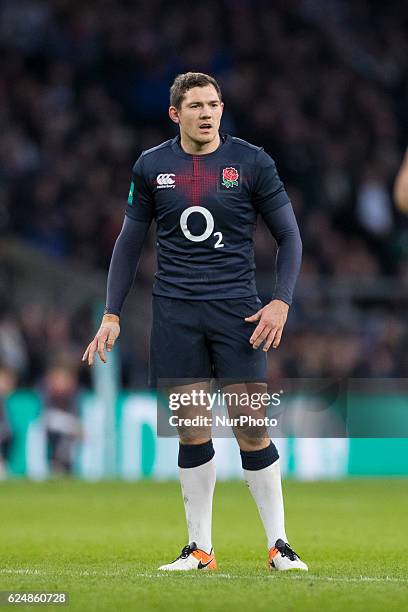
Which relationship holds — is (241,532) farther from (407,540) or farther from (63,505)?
(63,505)

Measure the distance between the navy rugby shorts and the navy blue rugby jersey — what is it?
0.19 ft

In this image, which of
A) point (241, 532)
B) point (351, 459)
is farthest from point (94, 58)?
point (241, 532)

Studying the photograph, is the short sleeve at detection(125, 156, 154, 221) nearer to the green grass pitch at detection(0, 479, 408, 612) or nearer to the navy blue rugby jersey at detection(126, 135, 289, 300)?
the navy blue rugby jersey at detection(126, 135, 289, 300)

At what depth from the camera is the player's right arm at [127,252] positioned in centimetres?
719

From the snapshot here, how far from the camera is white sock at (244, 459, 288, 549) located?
6996 millimetres

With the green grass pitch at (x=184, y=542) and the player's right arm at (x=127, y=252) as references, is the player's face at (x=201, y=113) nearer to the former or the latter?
the player's right arm at (x=127, y=252)

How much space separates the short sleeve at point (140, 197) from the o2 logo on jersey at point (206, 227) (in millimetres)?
243

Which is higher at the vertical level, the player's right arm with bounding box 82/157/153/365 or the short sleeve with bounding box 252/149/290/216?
the short sleeve with bounding box 252/149/290/216

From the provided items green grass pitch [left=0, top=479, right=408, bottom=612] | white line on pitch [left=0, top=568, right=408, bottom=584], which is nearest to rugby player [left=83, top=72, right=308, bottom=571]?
white line on pitch [left=0, top=568, right=408, bottom=584]

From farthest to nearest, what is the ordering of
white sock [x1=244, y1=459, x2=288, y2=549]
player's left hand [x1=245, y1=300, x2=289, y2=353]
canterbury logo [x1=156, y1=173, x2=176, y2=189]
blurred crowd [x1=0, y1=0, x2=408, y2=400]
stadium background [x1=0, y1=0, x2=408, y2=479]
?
blurred crowd [x1=0, y1=0, x2=408, y2=400], stadium background [x1=0, y1=0, x2=408, y2=479], canterbury logo [x1=156, y1=173, x2=176, y2=189], white sock [x1=244, y1=459, x2=288, y2=549], player's left hand [x1=245, y1=300, x2=289, y2=353]

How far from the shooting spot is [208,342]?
23.3ft

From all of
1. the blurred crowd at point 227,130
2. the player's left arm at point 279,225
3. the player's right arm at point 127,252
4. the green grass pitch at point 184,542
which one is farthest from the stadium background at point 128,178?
the player's left arm at point 279,225

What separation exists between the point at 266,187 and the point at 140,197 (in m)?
0.63

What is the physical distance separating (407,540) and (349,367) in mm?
7885
